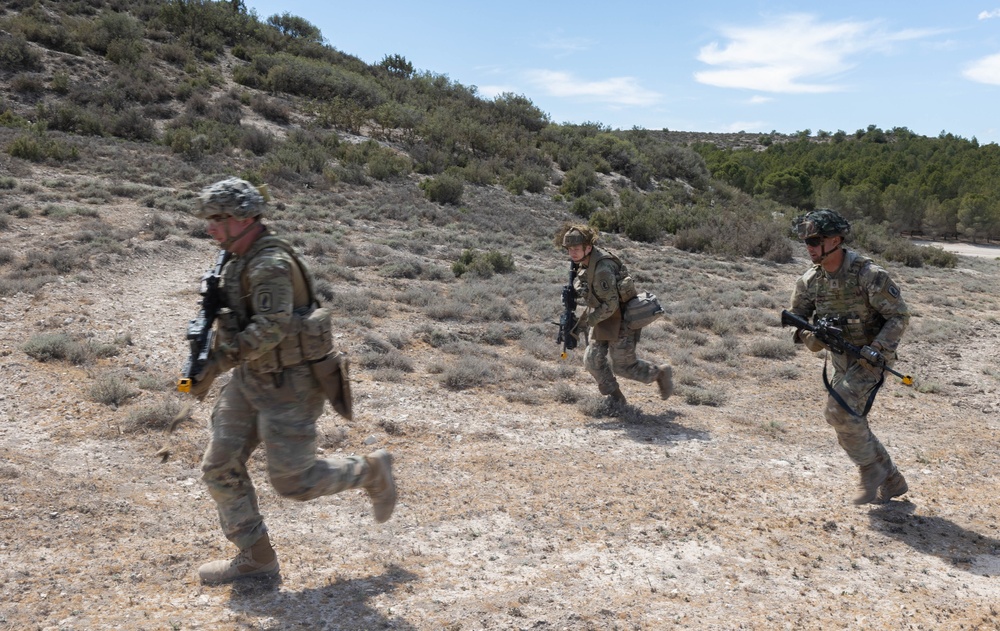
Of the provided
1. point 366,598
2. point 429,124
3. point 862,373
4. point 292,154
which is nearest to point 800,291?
point 862,373

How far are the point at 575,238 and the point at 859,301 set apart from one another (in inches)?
95.7

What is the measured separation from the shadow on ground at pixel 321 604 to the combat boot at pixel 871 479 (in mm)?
3074

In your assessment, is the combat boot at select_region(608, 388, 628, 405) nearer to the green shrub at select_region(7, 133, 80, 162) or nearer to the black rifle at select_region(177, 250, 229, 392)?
the black rifle at select_region(177, 250, 229, 392)

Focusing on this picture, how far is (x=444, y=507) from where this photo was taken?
4.95 meters

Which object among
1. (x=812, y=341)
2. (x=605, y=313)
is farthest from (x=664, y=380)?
(x=812, y=341)

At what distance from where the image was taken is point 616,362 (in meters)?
6.91

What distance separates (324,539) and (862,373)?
3499mm

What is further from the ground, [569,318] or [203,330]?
[203,330]

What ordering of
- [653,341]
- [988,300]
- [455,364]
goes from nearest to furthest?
[455,364] < [653,341] < [988,300]

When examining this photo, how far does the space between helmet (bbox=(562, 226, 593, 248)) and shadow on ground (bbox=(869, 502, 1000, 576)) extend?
3.05 meters

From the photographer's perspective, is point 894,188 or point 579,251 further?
point 894,188

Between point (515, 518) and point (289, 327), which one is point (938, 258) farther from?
point (289, 327)

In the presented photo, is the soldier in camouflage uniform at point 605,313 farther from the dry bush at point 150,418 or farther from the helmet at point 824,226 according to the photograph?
the dry bush at point 150,418

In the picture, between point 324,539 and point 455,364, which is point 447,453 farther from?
point 455,364
